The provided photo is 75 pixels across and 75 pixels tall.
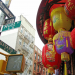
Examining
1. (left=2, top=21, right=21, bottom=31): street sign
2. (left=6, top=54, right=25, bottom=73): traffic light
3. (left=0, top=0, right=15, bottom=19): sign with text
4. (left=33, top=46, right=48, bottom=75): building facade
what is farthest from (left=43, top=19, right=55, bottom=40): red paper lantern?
(left=33, top=46, right=48, bottom=75): building facade

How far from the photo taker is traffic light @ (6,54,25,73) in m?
2.04

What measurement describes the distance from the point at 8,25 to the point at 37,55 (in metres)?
23.5

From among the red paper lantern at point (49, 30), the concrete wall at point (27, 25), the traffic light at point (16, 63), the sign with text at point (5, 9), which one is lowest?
the traffic light at point (16, 63)

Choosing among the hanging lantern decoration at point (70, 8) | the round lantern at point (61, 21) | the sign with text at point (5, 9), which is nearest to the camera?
the hanging lantern decoration at point (70, 8)

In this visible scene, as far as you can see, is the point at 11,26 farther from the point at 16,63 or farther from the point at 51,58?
the point at 16,63

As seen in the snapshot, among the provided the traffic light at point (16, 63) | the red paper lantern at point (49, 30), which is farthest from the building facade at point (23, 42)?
the traffic light at point (16, 63)

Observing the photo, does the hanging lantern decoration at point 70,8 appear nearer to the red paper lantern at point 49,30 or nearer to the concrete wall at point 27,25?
the red paper lantern at point 49,30

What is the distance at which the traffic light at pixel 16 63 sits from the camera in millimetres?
2044

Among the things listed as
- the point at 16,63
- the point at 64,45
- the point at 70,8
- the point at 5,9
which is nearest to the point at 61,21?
the point at 70,8

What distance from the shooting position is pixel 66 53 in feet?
12.8

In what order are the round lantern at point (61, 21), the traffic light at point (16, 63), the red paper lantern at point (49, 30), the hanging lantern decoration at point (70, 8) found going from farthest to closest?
the red paper lantern at point (49, 30) → the round lantern at point (61, 21) → the hanging lantern decoration at point (70, 8) → the traffic light at point (16, 63)

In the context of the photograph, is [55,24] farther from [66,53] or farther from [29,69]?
[29,69]

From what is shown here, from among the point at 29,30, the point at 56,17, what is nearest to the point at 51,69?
the point at 56,17

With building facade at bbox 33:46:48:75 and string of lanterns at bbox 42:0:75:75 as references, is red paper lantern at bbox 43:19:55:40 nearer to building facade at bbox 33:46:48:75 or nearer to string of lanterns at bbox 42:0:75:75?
string of lanterns at bbox 42:0:75:75
